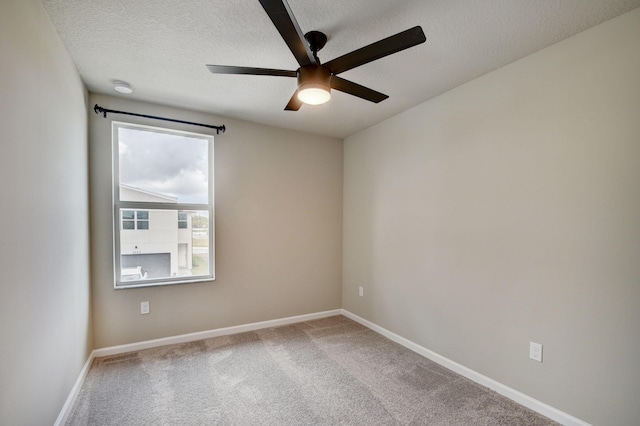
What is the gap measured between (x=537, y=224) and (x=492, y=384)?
1.31 metres

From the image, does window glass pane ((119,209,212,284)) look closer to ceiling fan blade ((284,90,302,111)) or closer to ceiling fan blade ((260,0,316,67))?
ceiling fan blade ((284,90,302,111))

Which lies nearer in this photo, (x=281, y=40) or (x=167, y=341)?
(x=281, y=40)

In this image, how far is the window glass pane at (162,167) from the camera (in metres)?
2.94

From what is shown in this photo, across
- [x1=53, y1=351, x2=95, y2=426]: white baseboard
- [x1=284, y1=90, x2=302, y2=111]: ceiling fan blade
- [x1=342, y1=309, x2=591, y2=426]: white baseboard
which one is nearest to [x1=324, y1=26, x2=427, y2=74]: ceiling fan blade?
[x1=284, y1=90, x2=302, y2=111]: ceiling fan blade

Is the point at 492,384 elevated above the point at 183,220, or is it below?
below

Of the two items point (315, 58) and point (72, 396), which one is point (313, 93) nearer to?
point (315, 58)

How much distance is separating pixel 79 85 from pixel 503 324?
3.92 metres

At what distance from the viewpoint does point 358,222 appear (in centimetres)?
386

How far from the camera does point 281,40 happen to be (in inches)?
75.3

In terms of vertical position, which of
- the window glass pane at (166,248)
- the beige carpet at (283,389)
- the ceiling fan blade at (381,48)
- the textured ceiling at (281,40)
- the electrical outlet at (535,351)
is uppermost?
the textured ceiling at (281,40)


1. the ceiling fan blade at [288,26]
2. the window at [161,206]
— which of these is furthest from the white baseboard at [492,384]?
the ceiling fan blade at [288,26]

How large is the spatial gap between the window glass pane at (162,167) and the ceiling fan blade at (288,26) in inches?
82.3

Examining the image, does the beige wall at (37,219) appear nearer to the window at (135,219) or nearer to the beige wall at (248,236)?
the beige wall at (248,236)

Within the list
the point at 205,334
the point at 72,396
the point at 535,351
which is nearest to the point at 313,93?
the point at 535,351
